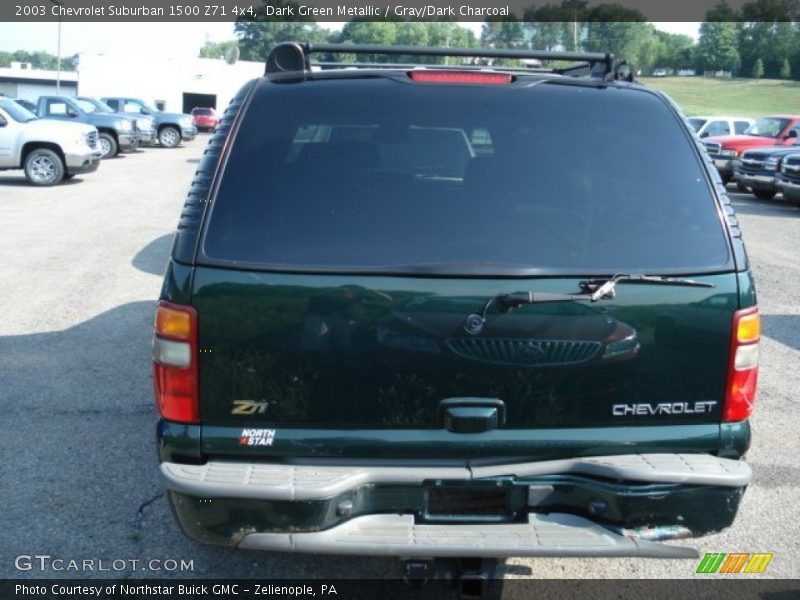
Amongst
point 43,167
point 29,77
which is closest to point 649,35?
point 29,77

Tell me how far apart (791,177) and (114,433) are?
16210 mm

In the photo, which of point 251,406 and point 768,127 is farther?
point 768,127

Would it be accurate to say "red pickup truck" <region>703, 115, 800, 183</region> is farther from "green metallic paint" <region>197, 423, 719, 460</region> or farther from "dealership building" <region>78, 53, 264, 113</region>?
"dealership building" <region>78, 53, 264, 113</region>

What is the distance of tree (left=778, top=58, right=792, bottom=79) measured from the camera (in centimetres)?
6806

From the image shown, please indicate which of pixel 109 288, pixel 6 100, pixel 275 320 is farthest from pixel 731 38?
pixel 275 320

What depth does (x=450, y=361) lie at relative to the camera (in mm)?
3000

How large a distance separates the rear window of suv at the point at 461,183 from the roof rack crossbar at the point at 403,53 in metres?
0.24

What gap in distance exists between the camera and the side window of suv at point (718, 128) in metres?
26.6

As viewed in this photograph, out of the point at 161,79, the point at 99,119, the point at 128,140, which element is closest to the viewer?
the point at 99,119

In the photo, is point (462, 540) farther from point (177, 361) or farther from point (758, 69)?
point (758, 69)

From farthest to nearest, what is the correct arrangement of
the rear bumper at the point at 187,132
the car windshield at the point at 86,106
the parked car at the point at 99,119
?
the rear bumper at the point at 187,132, the car windshield at the point at 86,106, the parked car at the point at 99,119

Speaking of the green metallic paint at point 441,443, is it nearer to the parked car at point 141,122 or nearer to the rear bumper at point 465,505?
the rear bumper at point 465,505

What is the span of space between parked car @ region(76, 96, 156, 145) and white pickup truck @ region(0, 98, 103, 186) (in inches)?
375

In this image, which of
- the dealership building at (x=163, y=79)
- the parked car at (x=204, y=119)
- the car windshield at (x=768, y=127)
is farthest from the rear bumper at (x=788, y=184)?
the dealership building at (x=163, y=79)
